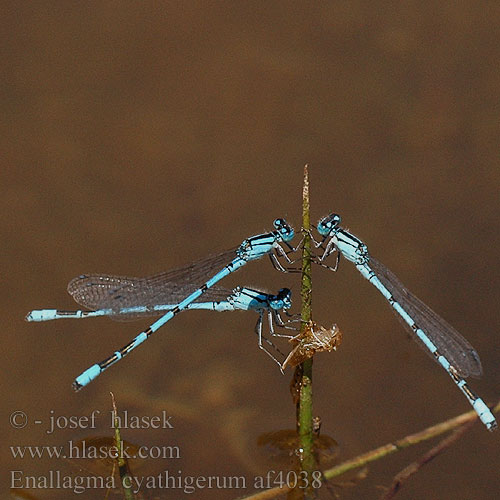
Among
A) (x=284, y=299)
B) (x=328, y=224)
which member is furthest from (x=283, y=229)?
(x=284, y=299)

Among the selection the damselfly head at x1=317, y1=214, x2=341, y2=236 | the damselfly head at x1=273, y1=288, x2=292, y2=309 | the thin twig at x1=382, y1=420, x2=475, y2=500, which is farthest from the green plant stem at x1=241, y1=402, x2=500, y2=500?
the damselfly head at x1=317, y1=214, x2=341, y2=236

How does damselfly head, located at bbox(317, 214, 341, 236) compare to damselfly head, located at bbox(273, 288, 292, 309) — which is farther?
damselfly head, located at bbox(317, 214, 341, 236)

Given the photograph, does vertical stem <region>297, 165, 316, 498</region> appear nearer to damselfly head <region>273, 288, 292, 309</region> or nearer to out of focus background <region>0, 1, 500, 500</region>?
out of focus background <region>0, 1, 500, 500</region>

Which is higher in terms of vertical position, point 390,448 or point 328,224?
point 328,224

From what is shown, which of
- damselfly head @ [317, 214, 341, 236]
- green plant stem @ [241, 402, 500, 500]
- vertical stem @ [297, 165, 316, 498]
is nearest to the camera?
vertical stem @ [297, 165, 316, 498]

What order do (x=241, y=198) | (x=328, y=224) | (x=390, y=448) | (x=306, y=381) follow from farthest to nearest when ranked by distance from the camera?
1. (x=241, y=198)
2. (x=328, y=224)
3. (x=390, y=448)
4. (x=306, y=381)

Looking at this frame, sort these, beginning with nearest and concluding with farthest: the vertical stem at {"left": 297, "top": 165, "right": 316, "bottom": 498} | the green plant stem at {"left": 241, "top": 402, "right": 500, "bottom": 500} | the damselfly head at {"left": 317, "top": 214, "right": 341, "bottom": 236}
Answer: the vertical stem at {"left": 297, "top": 165, "right": 316, "bottom": 498} < the green plant stem at {"left": 241, "top": 402, "right": 500, "bottom": 500} < the damselfly head at {"left": 317, "top": 214, "right": 341, "bottom": 236}

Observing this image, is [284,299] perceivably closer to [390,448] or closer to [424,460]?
[390,448]
